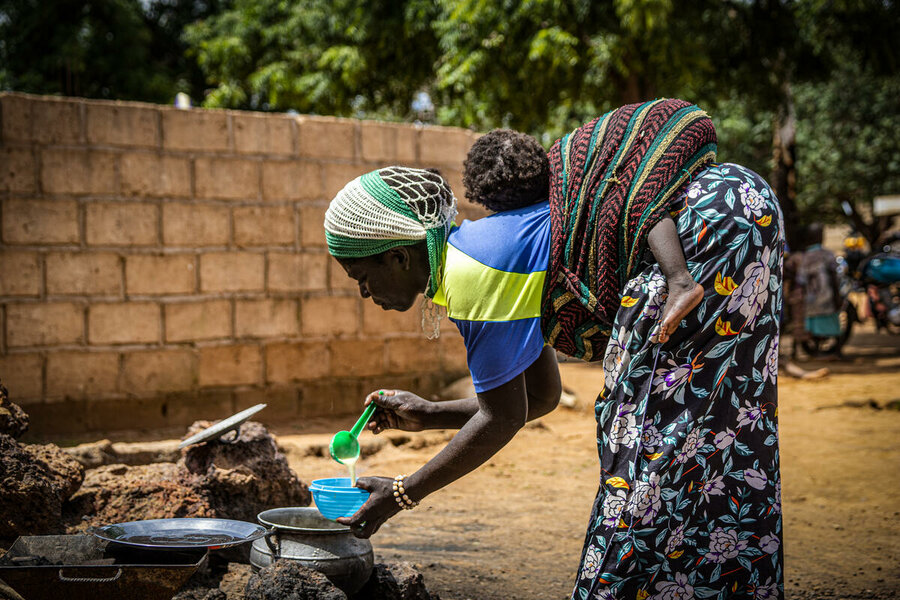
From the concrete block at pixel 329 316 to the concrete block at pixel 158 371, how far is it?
88 cm

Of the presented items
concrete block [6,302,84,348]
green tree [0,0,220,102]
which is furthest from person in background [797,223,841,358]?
green tree [0,0,220,102]

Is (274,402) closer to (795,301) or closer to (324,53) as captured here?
(795,301)

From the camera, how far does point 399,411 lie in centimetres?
243

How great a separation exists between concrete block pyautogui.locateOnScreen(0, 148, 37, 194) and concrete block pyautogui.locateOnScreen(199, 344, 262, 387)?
5.05ft

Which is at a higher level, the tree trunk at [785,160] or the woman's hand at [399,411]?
the tree trunk at [785,160]

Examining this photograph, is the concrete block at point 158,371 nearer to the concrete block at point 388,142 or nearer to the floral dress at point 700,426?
the concrete block at point 388,142

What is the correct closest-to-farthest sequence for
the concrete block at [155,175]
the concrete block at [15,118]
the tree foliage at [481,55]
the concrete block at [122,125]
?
the concrete block at [15,118] → the concrete block at [122,125] → the concrete block at [155,175] → the tree foliage at [481,55]

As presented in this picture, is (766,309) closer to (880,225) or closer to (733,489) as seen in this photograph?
(733,489)

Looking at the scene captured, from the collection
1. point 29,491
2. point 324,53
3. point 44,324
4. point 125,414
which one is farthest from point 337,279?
point 324,53

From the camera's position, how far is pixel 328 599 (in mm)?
2381

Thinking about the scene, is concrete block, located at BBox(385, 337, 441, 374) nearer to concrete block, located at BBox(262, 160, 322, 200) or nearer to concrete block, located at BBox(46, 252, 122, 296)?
concrete block, located at BBox(262, 160, 322, 200)

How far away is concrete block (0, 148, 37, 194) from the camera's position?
530cm

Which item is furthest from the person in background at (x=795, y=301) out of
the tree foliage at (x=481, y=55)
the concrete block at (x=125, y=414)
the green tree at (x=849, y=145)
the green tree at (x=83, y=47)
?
the green tree at (x=83, y=47)

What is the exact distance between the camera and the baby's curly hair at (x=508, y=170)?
1979 millimetres
